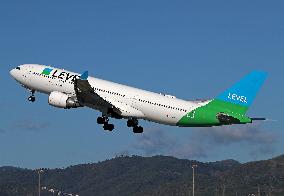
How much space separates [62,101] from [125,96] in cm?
996

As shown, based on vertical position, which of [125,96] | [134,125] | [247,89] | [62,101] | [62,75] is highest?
[62,75]


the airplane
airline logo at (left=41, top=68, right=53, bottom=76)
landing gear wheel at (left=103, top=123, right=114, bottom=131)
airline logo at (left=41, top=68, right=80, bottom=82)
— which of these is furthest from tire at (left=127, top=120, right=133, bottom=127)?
airline logo at (left=41, top=68, right=53, bottom=76)

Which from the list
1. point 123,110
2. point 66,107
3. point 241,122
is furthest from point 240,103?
point 66,107

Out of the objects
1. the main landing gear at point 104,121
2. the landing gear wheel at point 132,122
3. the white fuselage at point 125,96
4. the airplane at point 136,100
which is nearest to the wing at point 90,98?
the airplane at point 136,100

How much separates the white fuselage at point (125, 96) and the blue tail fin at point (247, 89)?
17.9ft

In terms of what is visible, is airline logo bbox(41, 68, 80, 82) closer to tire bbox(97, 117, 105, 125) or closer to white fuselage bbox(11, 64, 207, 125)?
white fuselage bbox(11, 64, 207, 125)

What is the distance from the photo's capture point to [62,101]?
350 ft

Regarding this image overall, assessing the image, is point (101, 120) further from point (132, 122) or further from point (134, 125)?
point (134, 125)

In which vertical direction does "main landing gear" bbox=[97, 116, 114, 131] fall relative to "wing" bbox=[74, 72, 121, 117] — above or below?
below

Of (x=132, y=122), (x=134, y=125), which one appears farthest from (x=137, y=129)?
(x=132, y=122)

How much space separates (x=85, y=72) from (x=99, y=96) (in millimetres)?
6373

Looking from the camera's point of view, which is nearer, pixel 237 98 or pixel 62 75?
pixel 237 98

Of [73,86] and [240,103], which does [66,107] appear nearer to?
[73,86]

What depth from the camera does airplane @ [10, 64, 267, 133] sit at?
327ft
